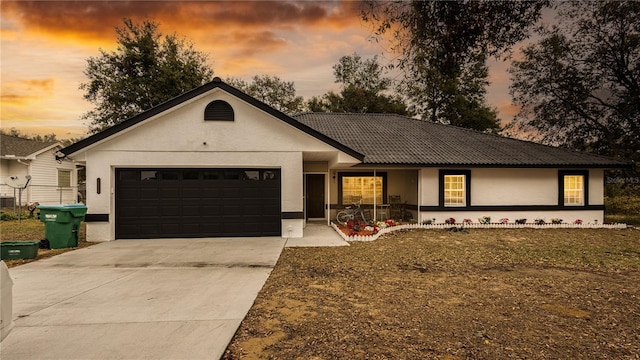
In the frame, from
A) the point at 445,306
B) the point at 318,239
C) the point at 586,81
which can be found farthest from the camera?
the point at 586,81

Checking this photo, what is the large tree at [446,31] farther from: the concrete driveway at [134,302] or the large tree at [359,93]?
the large tree at [359,93]

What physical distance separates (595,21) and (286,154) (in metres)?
17.6

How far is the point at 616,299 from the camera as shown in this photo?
17.0 feet

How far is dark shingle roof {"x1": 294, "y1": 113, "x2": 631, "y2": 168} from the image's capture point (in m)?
13.7

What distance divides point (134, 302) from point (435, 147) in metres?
13.8

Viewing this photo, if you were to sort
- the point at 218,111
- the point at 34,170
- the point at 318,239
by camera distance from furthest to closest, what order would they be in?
the point at 34,170, the point at 218,111, the point at 318,239

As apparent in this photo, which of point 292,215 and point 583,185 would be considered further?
point 583,185

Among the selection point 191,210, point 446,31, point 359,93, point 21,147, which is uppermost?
point 359,93

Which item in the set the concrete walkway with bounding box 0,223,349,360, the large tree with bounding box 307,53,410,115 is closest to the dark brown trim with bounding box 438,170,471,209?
the concrete walkway with bounding box 0,223,349,360

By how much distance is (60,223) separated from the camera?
9250mm

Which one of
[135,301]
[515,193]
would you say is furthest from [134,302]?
[515,193]

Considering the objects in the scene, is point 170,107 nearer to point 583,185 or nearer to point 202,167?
point 202,167

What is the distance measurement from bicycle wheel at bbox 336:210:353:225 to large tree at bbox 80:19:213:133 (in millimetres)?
22886

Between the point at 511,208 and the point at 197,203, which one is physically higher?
the point at 197,203
